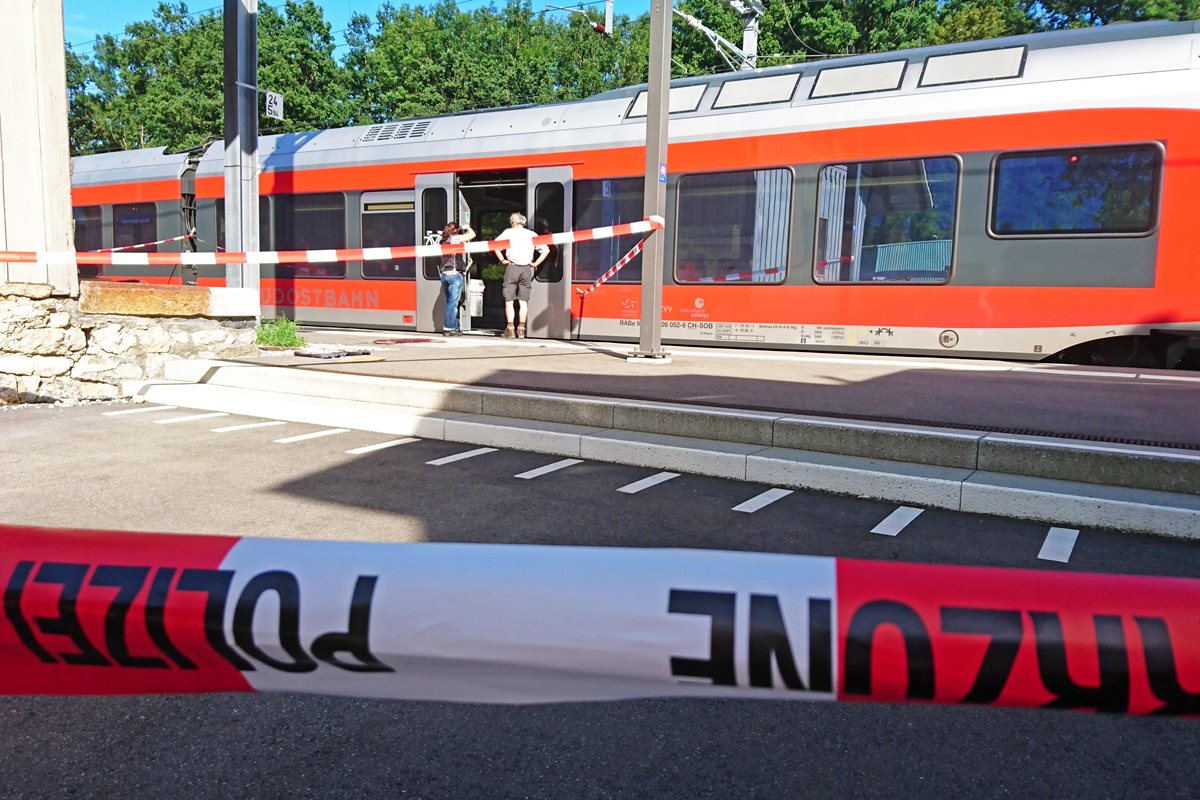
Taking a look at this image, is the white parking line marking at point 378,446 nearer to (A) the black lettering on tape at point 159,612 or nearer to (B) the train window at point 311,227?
(A) the black lettering on tape at point 159,612

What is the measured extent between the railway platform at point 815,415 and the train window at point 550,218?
269 centimetres

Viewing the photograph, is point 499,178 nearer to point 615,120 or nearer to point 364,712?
point 615,120

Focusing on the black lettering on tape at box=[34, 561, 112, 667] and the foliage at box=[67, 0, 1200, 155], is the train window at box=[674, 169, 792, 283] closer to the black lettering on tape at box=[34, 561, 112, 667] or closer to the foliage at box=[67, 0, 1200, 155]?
the black lettering on tape at box=[34, 561, 112, 667]

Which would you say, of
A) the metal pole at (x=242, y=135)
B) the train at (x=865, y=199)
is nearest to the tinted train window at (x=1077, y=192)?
the train at (x=865, y=199)

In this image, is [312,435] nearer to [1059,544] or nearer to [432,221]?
[1059,544]

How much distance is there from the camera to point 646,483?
5121mm

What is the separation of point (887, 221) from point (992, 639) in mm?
9140

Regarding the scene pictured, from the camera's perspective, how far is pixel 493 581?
4.08 feet

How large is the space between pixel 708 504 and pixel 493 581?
352cm

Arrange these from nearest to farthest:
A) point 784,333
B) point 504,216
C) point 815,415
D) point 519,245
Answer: point 815,415, point 784,333, point 519,245, point 504,216

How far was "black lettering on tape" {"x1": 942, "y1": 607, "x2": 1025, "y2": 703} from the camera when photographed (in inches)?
42.8

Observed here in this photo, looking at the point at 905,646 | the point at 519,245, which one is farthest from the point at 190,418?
the point at 905,646

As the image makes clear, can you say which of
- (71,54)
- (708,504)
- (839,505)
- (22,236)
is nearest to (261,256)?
(22,236)

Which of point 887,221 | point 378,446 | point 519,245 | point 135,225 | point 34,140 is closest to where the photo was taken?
point 378,446
